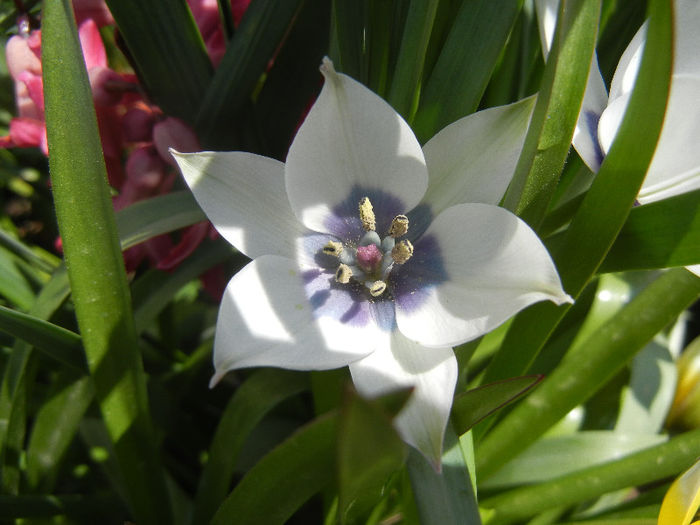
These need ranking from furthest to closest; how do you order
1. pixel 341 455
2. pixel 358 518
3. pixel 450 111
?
pixel 358 518 < pixel 450 111 < pixel 341 455

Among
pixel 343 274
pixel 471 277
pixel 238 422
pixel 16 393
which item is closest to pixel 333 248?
pixel 343 274

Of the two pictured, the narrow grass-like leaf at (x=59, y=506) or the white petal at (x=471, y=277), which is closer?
the white petal at (x=471, y=277)

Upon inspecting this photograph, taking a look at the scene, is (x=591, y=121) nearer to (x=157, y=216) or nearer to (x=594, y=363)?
(x=594, y=363)

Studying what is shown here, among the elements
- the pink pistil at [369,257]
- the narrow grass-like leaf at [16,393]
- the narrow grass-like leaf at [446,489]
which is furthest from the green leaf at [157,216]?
the narrow grass-like leaf at [446,489]

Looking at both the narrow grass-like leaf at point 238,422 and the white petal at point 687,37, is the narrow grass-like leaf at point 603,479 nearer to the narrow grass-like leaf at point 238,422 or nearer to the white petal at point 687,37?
the narrow grass-like leaf at point 238,422

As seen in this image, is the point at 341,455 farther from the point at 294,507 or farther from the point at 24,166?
the point at 24,166

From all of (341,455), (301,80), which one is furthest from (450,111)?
(341,455)
